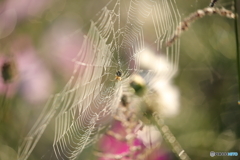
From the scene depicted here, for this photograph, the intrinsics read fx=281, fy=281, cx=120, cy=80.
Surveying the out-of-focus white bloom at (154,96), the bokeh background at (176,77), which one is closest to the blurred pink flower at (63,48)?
the bokeh background at (176,77)

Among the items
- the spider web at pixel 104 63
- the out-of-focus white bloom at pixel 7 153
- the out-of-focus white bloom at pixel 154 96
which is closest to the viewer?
the out-of-focus white bloom at pixel 154 96

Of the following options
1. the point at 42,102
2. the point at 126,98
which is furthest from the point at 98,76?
the point at 126,98

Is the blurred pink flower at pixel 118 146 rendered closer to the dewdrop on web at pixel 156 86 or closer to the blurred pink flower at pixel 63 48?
the dewdrop on web at pixel 156 86

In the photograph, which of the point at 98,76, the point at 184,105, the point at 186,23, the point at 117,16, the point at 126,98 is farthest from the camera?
the point at 117,16

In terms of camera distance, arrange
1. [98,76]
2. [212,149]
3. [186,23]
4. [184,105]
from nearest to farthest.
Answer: [186,23] < [212,149] < [184,105] < [98,76]

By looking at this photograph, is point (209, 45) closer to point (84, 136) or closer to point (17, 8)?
point (84, 136)
